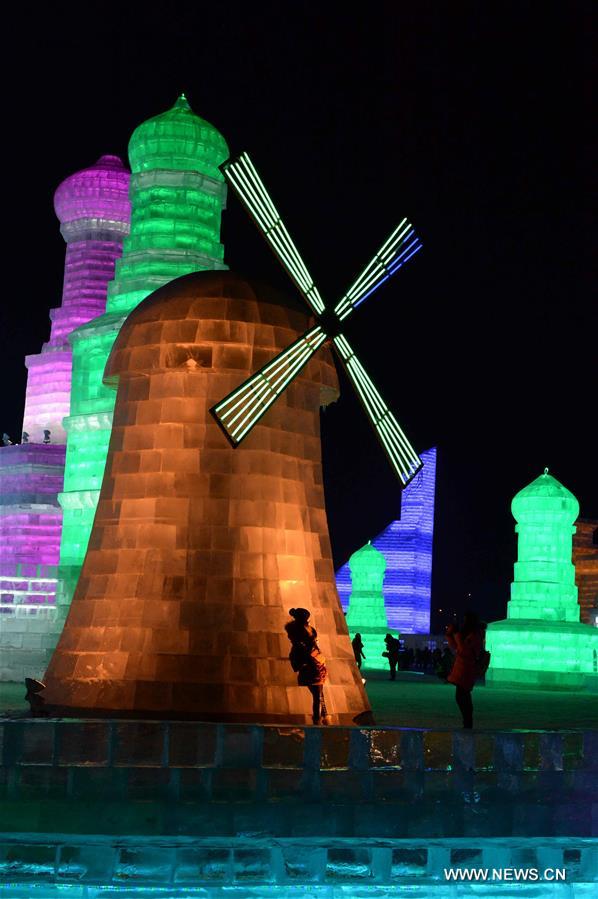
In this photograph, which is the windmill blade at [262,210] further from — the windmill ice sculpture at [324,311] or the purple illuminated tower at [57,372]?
the purple illuminated tower at [57,372]

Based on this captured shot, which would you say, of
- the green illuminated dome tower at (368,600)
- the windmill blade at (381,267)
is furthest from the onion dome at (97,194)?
the windmill blade at (381,267)

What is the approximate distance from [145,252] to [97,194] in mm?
11609

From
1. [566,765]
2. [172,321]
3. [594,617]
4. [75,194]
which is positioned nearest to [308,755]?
[566,765]

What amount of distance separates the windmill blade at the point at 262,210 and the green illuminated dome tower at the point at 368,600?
3128cm

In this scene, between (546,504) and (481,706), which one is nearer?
(481,706)

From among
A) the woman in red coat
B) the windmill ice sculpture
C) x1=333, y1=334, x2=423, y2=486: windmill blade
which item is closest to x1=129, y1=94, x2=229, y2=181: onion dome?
the windmill ice sculpture

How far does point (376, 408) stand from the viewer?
18672mm

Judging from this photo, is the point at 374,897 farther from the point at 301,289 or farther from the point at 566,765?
the point at 301,289

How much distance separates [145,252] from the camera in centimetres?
3347

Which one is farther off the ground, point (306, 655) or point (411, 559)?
point (411, 559)

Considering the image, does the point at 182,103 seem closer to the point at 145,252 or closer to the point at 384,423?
the point at 145,252

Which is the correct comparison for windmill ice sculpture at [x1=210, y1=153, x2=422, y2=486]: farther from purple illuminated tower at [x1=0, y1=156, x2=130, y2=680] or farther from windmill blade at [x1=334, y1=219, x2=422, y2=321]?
purple illuminated tower at [x1=0, y1=156, x2=130, y2=680]

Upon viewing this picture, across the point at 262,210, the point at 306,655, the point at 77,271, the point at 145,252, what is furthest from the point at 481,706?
the point at 77,271

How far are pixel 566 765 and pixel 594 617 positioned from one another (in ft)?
231
